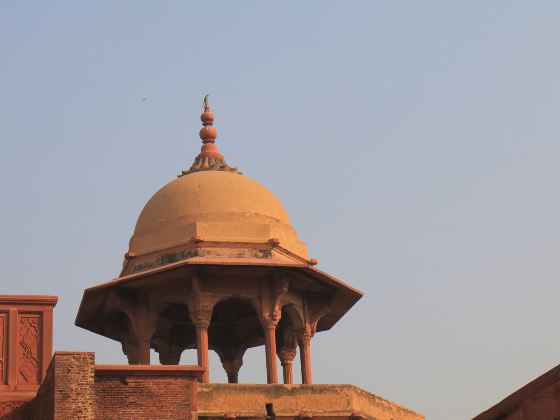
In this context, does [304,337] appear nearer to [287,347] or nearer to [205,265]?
[287,347]

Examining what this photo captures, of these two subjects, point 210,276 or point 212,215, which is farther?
point 212,215

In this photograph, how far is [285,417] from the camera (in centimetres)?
2186

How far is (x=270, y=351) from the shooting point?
23.6 m

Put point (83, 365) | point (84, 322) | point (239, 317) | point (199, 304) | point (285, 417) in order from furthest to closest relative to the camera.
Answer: point (239, 317) < point (84, 322) < point (199, 304) < point (285, 417) < point (83, 365)

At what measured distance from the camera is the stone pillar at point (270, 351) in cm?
2336

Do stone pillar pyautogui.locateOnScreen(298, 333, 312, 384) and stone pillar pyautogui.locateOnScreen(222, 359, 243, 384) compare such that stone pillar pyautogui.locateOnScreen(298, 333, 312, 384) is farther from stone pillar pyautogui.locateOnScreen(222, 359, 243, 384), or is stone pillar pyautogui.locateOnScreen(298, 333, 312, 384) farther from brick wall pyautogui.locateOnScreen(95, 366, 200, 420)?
brick wall pyautogui.locateOnScreen(95, 366, 200, 420)

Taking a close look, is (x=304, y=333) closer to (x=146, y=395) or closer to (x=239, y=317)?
(x=239, y=317)

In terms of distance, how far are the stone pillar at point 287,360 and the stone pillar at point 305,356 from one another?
1.00 metres

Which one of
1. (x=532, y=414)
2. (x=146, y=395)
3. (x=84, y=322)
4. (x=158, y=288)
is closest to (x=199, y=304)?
(x=158, y=288)

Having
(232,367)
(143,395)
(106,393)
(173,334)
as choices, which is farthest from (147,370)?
(232,367)

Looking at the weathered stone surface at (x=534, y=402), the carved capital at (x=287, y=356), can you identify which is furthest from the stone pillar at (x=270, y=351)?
the weathered stone surface at (x=534, y=402)

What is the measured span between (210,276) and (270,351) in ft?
4.96

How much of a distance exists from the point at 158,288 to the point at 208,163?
9.91 ft

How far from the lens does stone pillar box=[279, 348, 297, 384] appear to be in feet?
84.5
